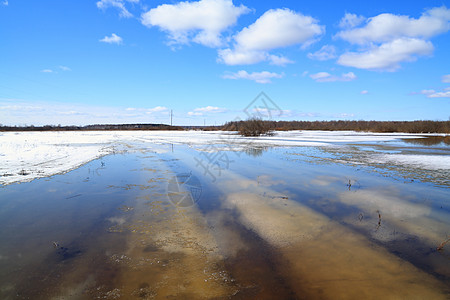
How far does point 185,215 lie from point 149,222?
769mm

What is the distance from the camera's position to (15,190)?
7.34 metres

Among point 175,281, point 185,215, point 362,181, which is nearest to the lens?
point 175,281

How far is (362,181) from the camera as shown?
8461 millimetres

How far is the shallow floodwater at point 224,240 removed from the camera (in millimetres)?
3051

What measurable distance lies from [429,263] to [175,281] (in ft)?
11.6

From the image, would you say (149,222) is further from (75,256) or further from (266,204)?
(266,204)

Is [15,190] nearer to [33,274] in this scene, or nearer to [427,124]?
[33,274]

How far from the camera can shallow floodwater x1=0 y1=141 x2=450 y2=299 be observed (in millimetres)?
3051

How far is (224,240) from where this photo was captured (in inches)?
167

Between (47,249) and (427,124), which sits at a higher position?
(427,124)

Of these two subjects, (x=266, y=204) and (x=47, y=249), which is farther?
(x=266, y=204)

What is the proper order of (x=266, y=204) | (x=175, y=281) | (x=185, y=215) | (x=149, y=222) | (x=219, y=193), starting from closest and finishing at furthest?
(x=175, y=281) → (x=149, y=222) → (x=185, y=215) → (x=266, y=204) → (x=219, y=193)

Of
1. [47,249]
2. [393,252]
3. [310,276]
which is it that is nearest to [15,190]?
[47,249]

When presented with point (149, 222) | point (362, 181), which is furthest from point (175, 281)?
point (362, 181)
